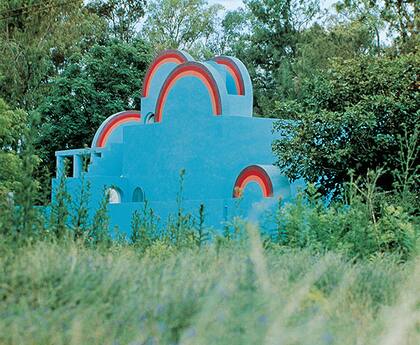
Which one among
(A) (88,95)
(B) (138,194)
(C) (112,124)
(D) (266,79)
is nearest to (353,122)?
(B) (138,194)

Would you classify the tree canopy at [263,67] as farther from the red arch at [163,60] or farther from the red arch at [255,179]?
→ the red arch at [163,60]

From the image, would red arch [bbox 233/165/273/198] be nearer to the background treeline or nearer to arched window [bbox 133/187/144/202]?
the background treeline

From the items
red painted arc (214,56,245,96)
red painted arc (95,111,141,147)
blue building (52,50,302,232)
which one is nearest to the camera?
blue building (52,50,302,232)

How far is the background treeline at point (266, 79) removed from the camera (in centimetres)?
1366

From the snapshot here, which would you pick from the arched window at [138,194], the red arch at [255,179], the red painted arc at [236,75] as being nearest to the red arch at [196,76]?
the red painted arc at [236,75]

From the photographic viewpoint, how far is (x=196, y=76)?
17828mm

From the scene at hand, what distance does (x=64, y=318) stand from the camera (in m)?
3.35

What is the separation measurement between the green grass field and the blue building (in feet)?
36.7

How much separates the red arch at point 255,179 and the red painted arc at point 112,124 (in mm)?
6871

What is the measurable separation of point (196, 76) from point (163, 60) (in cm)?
257

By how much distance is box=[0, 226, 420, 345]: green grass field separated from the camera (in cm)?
324

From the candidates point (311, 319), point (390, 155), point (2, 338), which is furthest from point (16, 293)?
point (390, 155)

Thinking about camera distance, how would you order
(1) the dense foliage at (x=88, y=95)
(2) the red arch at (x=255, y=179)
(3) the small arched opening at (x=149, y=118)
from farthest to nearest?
1. (1) the dense foliage at (x=88, y=95)
2. (3) the small arched opening at (x=149, y=118)
3. (2) the red arch at (x=255, y=179)

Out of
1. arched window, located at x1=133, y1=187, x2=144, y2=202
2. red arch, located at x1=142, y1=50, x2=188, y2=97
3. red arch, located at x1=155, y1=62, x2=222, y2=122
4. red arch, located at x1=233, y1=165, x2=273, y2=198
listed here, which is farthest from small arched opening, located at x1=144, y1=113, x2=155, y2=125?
red arch, located at x1=233, y1=165, x2=273, y2=198
